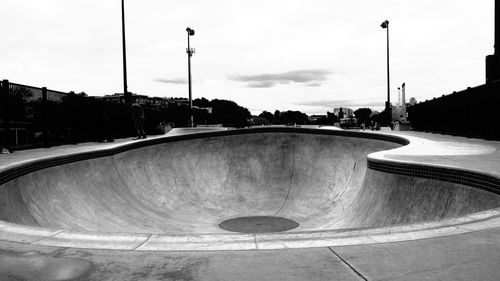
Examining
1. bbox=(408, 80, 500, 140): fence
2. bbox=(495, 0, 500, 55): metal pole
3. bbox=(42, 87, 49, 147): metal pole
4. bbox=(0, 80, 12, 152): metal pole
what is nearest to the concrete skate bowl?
bbox=(0, 80, 12, 152): metal pole

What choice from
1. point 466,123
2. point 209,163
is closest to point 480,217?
point 209,163

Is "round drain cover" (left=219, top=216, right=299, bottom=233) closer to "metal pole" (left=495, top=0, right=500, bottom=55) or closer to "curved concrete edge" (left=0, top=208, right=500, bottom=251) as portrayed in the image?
"curved concrete edge" (left=0, top=208, right=500, bottom=251)

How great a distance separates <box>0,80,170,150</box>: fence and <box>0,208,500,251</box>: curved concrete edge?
9.55 metres

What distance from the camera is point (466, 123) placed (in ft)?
63.6

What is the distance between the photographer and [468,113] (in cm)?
1903

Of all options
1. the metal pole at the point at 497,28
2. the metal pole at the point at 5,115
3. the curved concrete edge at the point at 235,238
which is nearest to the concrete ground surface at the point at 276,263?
the curved concrete edge at the point at 235,238

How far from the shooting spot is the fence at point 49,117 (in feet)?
39.4

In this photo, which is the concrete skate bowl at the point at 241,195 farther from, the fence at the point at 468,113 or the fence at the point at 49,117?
the fence at the point at 468,113

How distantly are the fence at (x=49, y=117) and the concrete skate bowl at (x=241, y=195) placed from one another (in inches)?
141

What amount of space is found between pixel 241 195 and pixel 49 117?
8057 mm

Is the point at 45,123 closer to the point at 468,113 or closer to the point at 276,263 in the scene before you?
the point at 276,263

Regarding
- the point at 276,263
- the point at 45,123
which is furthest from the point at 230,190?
the point at 276,263

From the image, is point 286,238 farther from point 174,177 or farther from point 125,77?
point 125,77

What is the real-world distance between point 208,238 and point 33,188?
18.1 ft
